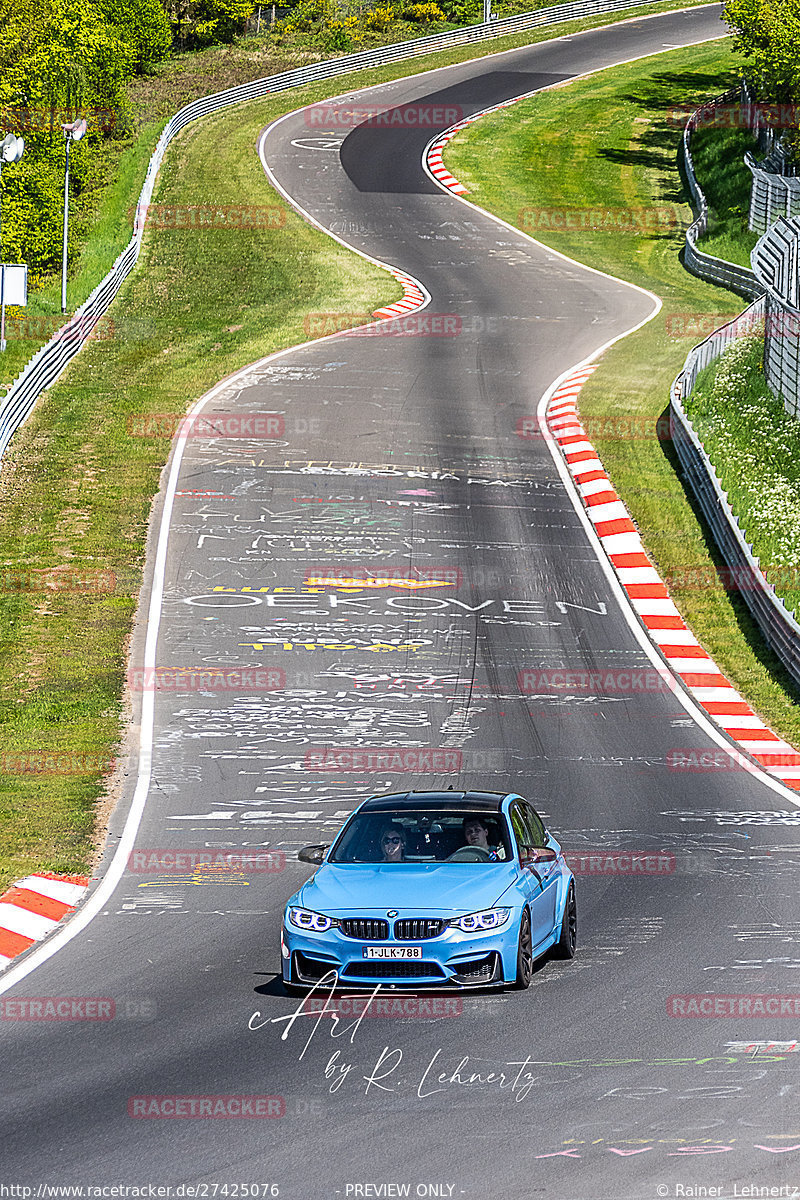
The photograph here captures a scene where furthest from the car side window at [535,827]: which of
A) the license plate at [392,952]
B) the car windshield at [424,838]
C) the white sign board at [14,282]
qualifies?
the white sign board at [14,282]

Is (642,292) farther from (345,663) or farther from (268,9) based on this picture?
(268,9)

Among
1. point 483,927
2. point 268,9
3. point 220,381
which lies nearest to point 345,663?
point 483,927

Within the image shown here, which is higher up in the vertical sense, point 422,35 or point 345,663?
point 422,35

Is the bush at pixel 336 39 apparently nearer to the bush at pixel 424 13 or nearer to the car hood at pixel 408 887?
the bush at pixel 424 13

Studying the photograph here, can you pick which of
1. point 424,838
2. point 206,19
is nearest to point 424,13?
point 206,19

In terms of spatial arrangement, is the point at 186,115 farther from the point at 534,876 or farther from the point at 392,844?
the point at 534,876

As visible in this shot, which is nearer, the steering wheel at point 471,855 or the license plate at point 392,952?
the license plate at point 392,952

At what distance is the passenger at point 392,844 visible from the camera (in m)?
12.1

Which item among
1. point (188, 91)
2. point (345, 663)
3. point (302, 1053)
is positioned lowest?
point (345, 663)

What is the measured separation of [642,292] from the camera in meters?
51.6

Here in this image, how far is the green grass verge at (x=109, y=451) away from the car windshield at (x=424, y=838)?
4.43 m

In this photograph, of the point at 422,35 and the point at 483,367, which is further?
the point at 422,35

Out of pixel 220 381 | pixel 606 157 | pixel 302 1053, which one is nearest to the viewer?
pixel 302 1053

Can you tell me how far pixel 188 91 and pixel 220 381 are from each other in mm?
47317
